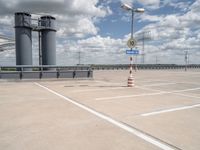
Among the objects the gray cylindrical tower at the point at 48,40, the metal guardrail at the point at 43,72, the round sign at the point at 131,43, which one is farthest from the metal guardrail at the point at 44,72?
the round sign at the point at 131,43

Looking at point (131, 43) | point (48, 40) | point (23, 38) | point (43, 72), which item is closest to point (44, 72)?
point (43, 72)

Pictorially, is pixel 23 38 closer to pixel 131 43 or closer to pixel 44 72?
pixel 44 72

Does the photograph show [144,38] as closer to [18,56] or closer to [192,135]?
[18,56]

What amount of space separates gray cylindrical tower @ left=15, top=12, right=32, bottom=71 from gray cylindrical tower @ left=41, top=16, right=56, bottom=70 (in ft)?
6.54

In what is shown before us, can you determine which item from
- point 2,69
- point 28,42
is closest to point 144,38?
point 28,42

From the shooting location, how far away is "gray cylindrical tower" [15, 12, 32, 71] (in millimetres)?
21844

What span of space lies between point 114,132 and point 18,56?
1941cm

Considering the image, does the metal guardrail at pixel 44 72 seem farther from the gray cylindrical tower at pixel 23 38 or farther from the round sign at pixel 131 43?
the round sign at pixel 131 43

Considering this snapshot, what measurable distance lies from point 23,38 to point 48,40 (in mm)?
2904

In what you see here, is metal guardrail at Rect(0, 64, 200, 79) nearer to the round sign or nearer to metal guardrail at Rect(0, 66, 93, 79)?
metal guardrail at Rect(0, 66, 93, 79)

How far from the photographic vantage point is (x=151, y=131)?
5.21 m

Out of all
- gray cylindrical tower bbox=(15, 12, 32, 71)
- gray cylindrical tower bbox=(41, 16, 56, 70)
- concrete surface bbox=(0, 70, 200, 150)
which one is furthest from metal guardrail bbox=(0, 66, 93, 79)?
concrete surface bbox=(0, 70, 200, 150)

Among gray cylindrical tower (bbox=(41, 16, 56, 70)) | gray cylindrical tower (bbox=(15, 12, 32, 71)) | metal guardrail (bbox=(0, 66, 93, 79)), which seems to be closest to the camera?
metal guardrail (bbox=(0, 66, 93, 79))

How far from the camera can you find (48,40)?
2408 cm
